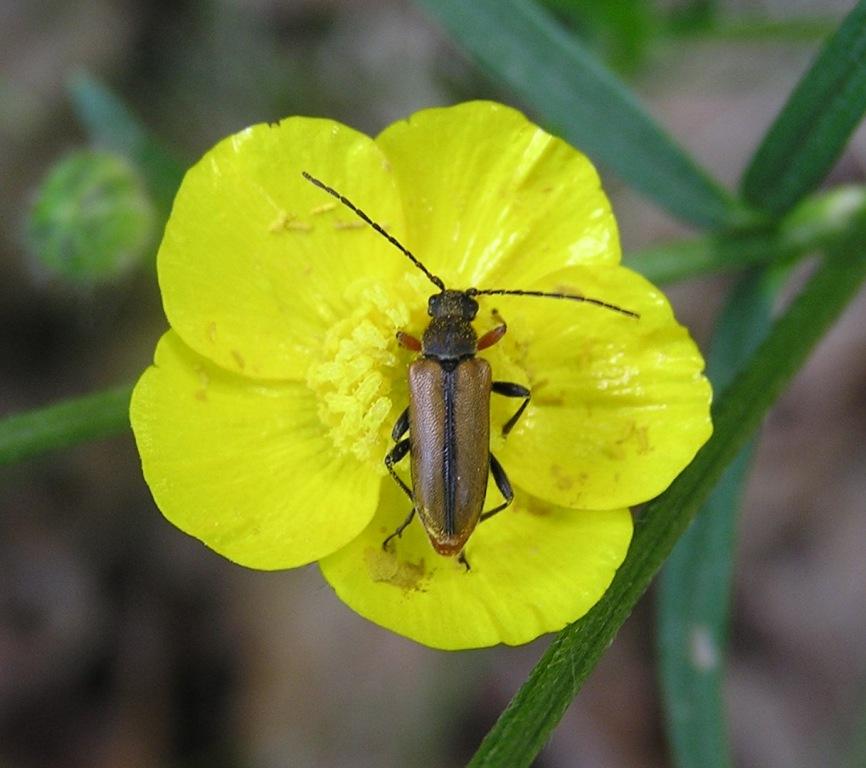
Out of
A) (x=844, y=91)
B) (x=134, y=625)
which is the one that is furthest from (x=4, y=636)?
(x=844, y=91)

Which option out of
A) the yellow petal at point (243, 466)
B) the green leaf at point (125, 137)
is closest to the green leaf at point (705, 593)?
the yellow petal at point (243, 466)

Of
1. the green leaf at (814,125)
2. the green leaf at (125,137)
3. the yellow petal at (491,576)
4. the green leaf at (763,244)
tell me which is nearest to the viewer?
the yellow petal at (491,576)

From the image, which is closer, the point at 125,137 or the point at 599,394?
the point at 599,394

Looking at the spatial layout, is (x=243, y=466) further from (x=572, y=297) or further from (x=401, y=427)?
(x=572, y=297)

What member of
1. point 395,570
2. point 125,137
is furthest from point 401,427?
point 125,137

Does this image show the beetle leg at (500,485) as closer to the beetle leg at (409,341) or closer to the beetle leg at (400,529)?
the beetle leg at (400,529)

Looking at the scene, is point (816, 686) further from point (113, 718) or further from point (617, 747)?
point (113, 718)
